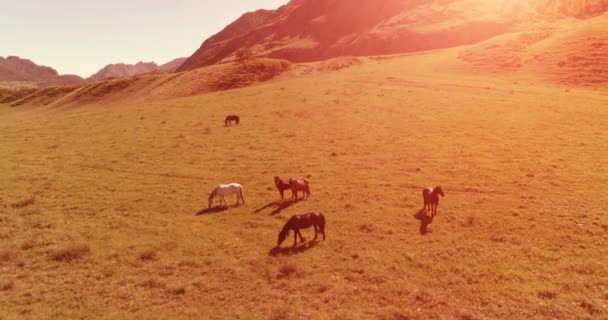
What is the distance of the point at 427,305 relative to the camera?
51.5 feet

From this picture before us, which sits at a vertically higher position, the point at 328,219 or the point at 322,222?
the point at 322,222

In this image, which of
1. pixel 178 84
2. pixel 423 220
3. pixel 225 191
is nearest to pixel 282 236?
pixel 225 191

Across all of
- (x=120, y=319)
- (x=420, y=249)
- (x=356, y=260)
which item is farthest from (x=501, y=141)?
(x=120, y=319)

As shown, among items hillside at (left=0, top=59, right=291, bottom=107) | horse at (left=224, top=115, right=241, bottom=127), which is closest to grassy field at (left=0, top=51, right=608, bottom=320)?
horse at (left=224, top=115, right=241, bottom=127)

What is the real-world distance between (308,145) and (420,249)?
2215 centimetres

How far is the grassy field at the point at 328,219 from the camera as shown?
54.0 ft

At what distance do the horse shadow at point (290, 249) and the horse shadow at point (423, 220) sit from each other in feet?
18.9

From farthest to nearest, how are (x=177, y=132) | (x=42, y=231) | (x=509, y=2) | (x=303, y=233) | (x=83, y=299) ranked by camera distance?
(x=509, y=2) < (x=177, y=132) < (x=42, y=231) < (x=303, y=233) < (x=83, y=299)

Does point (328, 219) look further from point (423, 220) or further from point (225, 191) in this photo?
point (225, 191)

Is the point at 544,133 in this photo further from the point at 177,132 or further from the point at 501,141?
the point at 177,132

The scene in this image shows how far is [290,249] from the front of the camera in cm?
2047

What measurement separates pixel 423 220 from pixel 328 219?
527cm

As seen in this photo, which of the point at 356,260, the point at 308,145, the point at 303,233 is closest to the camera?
the point at 356,260

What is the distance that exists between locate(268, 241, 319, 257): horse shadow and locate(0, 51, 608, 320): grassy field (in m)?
0.11
